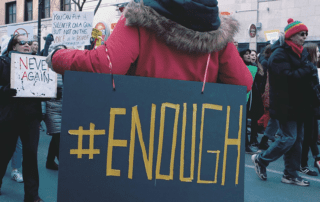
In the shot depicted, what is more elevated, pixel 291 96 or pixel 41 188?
pixel 291 96

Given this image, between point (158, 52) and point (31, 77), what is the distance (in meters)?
2.60

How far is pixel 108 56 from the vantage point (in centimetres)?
151

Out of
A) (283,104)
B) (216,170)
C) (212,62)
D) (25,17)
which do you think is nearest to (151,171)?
(216,170)

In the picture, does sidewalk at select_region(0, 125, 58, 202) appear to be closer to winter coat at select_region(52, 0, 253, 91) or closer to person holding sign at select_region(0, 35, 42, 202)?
person holding sign at select_region(0, 35, 42, 202)

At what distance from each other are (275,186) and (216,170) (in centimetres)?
310

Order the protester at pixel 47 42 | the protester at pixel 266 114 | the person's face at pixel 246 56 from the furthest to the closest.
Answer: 1. the person's face at pixel 246 56
2. the protester at pixel 266 114
3. the protester at pixel 47 42

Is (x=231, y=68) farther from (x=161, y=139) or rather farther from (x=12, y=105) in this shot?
(x=12, y=105)

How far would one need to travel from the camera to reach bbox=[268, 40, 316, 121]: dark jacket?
4.18 meters

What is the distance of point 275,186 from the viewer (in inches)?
169

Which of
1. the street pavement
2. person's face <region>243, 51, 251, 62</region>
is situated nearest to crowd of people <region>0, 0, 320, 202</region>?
person's face <region>243, 51, 251, 62</region>

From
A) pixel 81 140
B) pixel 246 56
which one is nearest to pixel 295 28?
pixel 246 56

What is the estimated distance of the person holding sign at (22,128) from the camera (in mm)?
3439

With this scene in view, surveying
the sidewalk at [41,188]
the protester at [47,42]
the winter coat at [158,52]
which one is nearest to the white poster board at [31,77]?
the protester at [47,42]

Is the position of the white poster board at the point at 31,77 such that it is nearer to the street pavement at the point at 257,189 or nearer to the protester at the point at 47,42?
the protester at the point at 47,42
